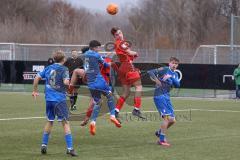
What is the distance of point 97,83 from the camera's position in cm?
1655

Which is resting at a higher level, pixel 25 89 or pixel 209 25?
pixel 209 25

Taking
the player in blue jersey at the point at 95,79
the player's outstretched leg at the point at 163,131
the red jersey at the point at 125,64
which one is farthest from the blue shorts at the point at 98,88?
the player's outstretched leg at the point at 163,131

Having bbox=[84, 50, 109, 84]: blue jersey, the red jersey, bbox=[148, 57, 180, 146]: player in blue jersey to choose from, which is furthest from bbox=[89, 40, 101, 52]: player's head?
the red jersey

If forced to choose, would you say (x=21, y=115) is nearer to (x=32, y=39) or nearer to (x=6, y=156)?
(x=6, y=156)

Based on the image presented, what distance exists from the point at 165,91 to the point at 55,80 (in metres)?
3.25

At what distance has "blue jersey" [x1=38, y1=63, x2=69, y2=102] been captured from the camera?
45.1ft

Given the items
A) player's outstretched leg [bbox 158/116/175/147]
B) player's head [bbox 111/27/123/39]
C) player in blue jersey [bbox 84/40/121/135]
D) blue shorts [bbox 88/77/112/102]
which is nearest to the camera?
player's outstretched leg [bbox 158/116/175/147]

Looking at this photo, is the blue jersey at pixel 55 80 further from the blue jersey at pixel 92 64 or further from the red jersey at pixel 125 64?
the red jersey at pixel 125 64

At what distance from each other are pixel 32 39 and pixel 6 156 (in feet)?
186

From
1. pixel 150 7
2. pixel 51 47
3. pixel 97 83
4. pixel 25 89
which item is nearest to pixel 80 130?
pixel 97 83

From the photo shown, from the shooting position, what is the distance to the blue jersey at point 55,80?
13.8 m

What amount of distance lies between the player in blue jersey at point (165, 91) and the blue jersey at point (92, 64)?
4.40 ft

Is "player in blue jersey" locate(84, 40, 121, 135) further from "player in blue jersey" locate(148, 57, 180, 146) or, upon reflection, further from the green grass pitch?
"player in blue jersey" locate(148, 57, 180, 146)

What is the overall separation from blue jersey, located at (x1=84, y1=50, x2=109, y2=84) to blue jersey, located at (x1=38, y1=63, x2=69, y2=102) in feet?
7.99
